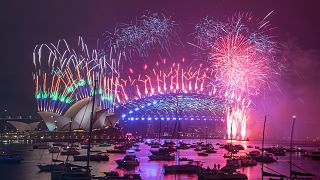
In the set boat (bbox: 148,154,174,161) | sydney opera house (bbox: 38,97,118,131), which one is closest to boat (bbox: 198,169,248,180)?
boat (bbox: 148,154,174,161)

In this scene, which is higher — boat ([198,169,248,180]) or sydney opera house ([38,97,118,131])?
sydney opera house ([38,97,118,131])

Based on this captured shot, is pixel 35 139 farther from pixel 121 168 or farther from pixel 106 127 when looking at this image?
pixel 121 168

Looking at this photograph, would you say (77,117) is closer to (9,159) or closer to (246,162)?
(9,159)

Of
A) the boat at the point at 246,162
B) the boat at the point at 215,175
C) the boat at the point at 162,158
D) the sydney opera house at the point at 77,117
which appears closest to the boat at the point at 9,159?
the boat at the point at 162,158

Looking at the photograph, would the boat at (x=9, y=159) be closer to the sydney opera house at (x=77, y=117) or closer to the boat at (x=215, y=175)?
the boat at (x=215, y=175)

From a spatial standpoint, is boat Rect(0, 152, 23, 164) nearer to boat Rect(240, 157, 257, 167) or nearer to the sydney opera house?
boat Rect(240, 157, 257, 167)

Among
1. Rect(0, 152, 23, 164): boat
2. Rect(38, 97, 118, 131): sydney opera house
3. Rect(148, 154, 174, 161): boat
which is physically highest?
Rect(38, 97, 118, 131): sydney opera house

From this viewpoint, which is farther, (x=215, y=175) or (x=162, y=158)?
(x=162, y=158)

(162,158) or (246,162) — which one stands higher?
(246,162)

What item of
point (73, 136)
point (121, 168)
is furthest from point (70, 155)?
point (73, 136)

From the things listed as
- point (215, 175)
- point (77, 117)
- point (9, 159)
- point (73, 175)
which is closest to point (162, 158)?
point (9, 159)

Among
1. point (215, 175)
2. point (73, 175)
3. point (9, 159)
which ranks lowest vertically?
point (9, 159)
